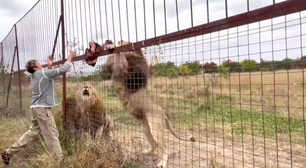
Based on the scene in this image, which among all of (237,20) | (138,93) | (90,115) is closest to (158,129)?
(138,93)

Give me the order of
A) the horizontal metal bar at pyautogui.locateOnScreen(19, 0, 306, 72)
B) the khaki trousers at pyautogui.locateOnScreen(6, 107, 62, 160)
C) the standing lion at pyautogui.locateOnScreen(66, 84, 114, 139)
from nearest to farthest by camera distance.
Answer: the horizontal metal bar at pyautogui.locateOnScreen(19, 0, 306, 72) < the khaki trousers at pyautogui.locateOnScreen(6, 107, 62, 160) < the standing lion at pyautogui.locateOnScreen(66, 84, 114, 139)

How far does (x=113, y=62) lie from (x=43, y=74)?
1.61m

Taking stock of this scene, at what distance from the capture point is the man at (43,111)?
6145 millimetres

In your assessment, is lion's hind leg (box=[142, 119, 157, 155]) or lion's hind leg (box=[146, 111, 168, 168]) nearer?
lion's hind leg (box=[146, 111, 168, 168])

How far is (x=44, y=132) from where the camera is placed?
621cm

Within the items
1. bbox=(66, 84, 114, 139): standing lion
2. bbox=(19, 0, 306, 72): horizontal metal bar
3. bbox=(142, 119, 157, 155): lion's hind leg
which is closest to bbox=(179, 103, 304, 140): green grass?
bbox=(142, 119, 157, 155): lion's hind leg

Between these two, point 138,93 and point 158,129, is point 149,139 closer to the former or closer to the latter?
point 158,129

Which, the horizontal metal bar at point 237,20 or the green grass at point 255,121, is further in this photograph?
the green grass at point 255,121

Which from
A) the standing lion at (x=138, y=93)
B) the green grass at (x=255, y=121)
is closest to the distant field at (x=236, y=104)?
the green grass at (x=255, y=121)

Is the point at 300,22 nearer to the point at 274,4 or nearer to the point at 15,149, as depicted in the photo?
the point at 274,4

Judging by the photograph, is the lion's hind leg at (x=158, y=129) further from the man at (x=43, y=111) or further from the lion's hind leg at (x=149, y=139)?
the man at (x=43, y=111)

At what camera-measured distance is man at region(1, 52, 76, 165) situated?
6145 millimetres

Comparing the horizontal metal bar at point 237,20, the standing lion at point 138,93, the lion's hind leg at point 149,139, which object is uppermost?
the horizontal metal bar at point 237,20

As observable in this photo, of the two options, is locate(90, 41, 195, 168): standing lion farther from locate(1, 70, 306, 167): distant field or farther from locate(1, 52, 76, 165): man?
locate(1, 52, 76, 165): man
